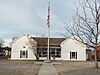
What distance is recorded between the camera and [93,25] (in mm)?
29000

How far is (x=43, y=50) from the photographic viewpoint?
→ 2287 inches

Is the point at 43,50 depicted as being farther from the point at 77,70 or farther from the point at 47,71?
the point at 47,71

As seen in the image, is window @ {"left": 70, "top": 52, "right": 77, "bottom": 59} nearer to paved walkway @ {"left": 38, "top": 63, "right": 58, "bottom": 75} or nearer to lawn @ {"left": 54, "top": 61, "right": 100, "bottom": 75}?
lawn @ {"left": 54, "top": 61, "right": 100, "bottom": 75}

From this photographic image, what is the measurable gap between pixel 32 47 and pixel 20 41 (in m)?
3.09

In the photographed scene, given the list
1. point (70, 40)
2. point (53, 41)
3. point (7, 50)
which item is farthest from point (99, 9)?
point (7, 50)

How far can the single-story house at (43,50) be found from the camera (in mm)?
56969

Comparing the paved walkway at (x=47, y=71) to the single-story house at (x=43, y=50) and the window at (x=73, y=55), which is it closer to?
the single-story house at (x=43, y=50)

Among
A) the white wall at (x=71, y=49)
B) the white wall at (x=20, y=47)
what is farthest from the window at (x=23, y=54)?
the white wall at (x=71, y=49)

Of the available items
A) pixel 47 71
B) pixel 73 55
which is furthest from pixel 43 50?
pixel 47 71

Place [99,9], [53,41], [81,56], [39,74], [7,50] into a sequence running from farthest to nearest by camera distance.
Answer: [7,50] < [53,41] < [81,56] < [99,9] < [39,74]

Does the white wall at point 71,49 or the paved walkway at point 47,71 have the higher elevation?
the white wall at point 71,49

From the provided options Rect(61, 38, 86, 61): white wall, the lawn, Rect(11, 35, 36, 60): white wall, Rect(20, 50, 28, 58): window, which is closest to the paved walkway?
the lawn

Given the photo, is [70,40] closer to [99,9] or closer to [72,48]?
[72,48]

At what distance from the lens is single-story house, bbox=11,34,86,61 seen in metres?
57.0
